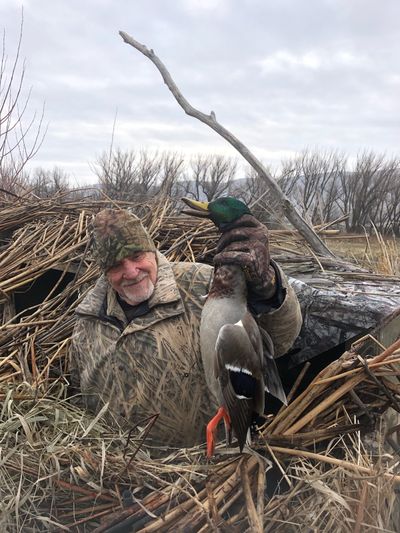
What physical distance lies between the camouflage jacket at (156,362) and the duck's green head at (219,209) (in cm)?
78

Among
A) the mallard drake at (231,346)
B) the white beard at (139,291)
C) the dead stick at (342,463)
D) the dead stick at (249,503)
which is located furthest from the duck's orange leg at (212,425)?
the white beard at (139,291)

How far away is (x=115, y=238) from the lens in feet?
7.50

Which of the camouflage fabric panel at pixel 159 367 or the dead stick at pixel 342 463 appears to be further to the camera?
the camouflage fabric panel at pixel 159 367

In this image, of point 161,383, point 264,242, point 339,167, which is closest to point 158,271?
point 161,383

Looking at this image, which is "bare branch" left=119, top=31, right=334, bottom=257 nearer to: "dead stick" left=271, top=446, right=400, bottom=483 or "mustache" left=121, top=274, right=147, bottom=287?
"mustache" left=121, top=274, right=147, bottom=287

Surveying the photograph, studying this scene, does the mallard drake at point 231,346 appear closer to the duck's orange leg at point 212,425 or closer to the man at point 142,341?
the duck's orange leg at point 212,425

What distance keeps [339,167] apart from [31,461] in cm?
2551

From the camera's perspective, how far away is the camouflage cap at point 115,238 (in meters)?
2.28

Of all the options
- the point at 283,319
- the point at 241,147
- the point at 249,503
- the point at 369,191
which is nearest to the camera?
the point at 249,503

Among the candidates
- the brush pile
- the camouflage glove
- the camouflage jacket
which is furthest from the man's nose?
the camouflage glove

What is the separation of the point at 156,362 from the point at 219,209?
971 mm

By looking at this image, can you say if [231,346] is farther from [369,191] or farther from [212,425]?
[369,191]

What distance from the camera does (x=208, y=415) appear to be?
224 cm

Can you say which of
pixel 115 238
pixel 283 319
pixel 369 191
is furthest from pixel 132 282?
pixel 369 191
